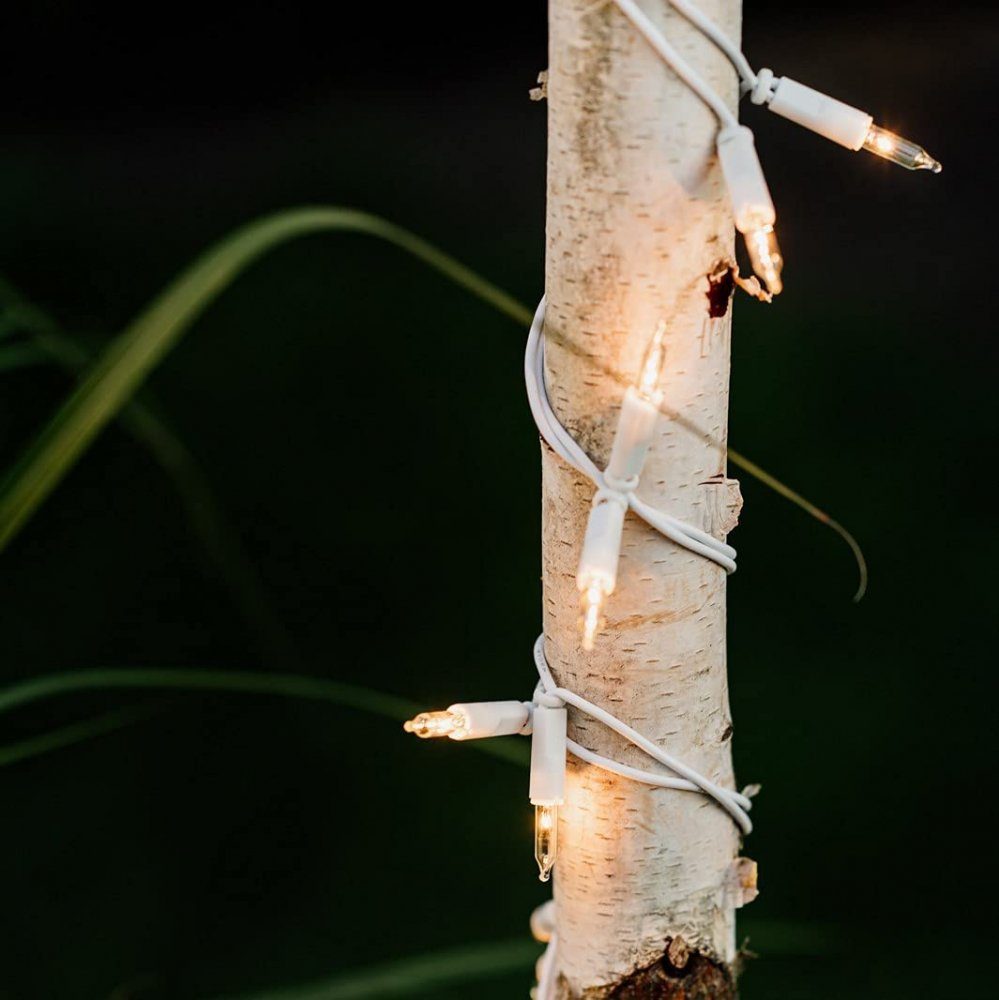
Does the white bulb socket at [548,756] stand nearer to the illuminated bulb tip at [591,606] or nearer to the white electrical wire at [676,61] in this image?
the illuminated bulb tip at [591,606]

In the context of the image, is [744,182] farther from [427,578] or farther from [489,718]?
[427,578]

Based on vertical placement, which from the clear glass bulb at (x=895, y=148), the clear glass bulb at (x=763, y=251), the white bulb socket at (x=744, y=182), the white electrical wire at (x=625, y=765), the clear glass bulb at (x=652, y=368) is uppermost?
the clear glass bulb at (x=895, y=148)

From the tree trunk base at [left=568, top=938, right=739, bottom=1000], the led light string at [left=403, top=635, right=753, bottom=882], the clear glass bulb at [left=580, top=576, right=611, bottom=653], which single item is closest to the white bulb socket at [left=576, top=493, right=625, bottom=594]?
the clear glass bulb at [left=580, top=576, right=611, bottom=653]

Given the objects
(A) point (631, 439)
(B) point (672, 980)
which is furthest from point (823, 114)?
(B) point (672, 980)

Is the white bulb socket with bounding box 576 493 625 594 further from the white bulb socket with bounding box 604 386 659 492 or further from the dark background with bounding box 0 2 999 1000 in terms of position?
the dark background with bounding box 0 2 999 1000

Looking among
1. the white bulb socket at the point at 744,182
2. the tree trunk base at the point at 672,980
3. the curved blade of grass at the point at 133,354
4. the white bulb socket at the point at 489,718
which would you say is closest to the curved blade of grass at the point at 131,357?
the curved blade of grass at the point at 133,354

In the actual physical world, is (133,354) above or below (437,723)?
above

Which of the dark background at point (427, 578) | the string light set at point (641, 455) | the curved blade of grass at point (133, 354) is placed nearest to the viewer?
the curved blade of grass at point (133, 354)

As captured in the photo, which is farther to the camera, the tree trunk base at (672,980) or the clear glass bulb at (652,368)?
the tree trunk base at (672,980)
